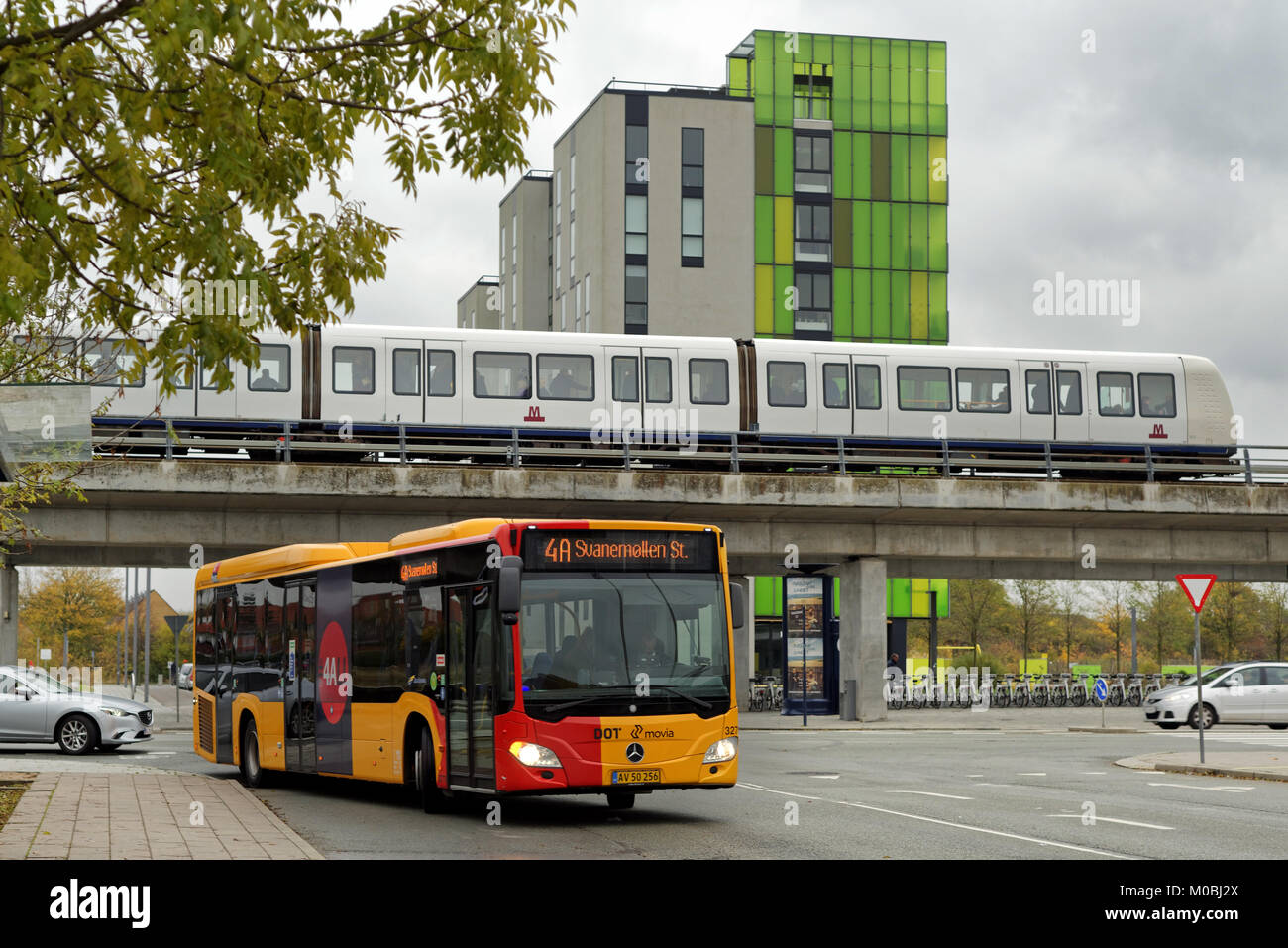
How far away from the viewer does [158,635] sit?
100 metres

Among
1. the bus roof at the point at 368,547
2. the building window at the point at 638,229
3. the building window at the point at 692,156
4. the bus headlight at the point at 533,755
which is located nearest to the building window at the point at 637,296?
the building window at the point at 638,229

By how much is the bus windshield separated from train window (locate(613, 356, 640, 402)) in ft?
69.8

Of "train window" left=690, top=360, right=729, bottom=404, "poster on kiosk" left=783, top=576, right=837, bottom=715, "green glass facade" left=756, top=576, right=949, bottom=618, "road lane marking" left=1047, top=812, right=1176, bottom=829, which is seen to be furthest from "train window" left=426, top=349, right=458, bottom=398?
"green glass facade" left=756, top=576, right=949, bottom=618

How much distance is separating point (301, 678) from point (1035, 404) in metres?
24.2

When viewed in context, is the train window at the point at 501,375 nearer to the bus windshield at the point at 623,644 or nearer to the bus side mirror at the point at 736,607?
the bus side mirror at the point at 736,607

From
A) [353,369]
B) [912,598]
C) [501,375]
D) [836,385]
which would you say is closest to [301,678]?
[353,369]

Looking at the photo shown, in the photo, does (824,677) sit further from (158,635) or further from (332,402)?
(158,635)

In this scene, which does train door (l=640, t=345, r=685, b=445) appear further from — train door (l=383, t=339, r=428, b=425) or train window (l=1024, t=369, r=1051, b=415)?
train window (l=1024, t=369, r=1051, b=415)

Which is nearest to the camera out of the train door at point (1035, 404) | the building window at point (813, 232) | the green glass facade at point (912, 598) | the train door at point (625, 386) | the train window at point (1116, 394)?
the train door at point (625, 386)

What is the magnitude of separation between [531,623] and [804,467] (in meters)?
24.1

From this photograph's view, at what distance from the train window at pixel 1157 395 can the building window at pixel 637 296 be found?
38399mm

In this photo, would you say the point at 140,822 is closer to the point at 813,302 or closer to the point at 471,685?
the point at 471,685

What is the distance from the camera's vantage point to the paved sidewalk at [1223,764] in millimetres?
20564
